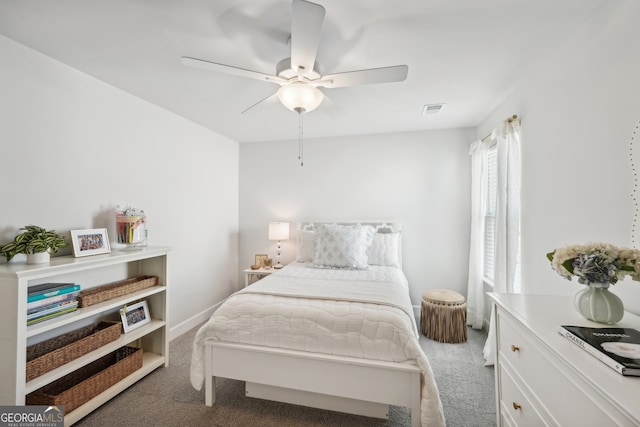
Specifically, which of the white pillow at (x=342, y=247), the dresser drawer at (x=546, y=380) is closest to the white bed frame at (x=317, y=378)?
the dresser drawer at (x=546, y=380)

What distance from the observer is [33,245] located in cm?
171

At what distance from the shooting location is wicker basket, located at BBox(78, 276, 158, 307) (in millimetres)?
2012

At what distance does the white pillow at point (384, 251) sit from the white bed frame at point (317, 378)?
1.73 m

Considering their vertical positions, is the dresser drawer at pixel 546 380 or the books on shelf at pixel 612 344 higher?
the books on shelf at pixel 612 344

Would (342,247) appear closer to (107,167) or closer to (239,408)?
(239,408)

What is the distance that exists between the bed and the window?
162cm

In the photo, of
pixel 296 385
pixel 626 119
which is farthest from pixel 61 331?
pixel 626 119

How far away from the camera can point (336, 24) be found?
1.61m

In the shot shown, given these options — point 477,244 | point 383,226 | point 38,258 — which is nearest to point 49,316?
point 38,258

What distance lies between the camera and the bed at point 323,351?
5.54 feet

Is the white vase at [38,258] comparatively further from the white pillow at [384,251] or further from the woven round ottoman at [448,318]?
the woven round ottoman at [448,318]

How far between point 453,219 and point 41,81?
4.20 metres

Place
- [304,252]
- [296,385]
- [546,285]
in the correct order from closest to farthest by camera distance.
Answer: [296,385], [546,285], [304,252]

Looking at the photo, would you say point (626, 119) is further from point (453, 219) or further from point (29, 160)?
point (29, 160)
